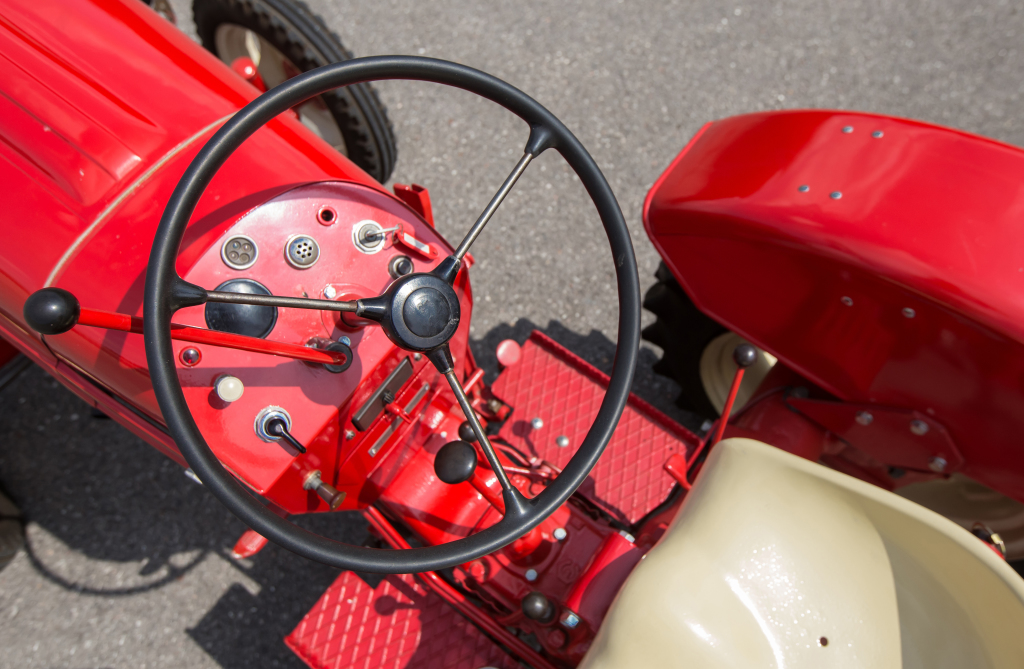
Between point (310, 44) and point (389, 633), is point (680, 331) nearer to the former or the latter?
point (389, 633)

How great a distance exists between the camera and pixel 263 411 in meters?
1.09

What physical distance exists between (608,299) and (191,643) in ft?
5.61

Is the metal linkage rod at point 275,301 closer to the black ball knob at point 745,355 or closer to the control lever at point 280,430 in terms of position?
the control lever at point 280,430

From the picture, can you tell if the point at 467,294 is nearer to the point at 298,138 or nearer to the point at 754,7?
the point at 298,138

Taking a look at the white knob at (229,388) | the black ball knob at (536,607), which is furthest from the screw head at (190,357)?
the black ball knob at (536,607)

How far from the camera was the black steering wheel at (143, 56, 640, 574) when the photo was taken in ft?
2.78

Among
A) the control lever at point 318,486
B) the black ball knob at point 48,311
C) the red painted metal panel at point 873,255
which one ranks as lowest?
the control lever at point 318,486

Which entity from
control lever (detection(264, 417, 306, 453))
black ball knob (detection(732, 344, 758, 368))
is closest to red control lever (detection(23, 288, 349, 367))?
control lever (detection(264, 417, 306, 453))

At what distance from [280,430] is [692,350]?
1134 millimetres

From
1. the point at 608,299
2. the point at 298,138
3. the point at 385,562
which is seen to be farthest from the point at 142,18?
the point at 608,299

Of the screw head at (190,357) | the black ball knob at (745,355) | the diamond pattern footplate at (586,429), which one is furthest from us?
the diamond pattern footplate at (586,429)

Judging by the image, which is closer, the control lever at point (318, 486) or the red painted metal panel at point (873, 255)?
the red painted metal panel at point (873, 255)

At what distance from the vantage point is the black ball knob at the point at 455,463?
892 mm

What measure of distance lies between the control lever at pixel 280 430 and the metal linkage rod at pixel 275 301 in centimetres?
27
